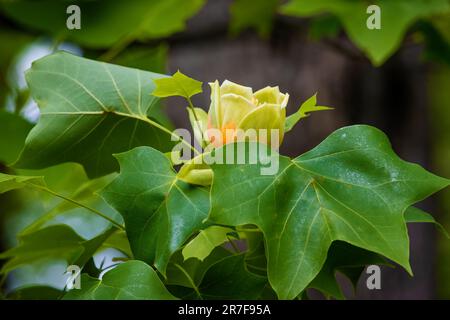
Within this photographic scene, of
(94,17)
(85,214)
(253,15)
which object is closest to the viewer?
(85,214)

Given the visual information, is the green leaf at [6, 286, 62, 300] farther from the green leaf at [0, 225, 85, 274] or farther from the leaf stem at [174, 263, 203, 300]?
the leaf stem at [174, 263, 203, 300]

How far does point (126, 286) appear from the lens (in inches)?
15.7

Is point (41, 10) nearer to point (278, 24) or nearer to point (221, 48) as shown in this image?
point (221, 48)

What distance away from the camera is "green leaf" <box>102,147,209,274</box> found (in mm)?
399

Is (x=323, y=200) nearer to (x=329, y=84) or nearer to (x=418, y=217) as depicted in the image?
(x=418, y=217)

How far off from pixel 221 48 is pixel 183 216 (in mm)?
1097

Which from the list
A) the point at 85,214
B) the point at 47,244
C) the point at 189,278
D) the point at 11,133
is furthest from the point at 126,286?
the point at 11,133

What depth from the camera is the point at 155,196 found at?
0.42m

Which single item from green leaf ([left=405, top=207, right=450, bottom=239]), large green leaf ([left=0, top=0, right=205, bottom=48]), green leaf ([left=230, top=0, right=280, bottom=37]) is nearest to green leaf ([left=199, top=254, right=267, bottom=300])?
green leaf ([left=405, top=207, right=450, bottom=239])

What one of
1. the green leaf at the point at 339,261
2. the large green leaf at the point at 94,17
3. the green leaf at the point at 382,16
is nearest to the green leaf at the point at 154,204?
the green leaf at the point at 339,261

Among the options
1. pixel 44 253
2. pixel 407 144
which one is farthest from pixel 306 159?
pixel 407 144

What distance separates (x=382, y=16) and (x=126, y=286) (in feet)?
2.94

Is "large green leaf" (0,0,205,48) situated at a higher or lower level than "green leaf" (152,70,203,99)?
higher

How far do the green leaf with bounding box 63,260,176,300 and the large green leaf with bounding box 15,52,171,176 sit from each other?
130 millimetres
